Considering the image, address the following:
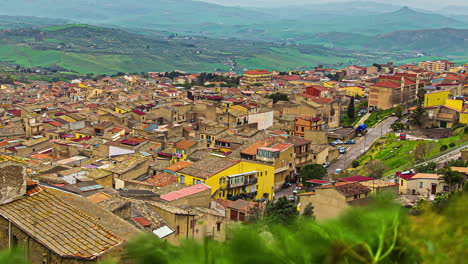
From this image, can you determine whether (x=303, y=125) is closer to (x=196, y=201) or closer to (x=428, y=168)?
(x=428, y=168)

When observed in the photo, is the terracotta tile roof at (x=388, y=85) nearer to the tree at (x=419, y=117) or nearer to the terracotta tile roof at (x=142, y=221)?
the tree at (x=419, y=117)

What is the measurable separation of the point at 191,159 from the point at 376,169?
6.30 metres

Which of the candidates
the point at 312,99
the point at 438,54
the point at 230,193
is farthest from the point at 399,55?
the point at 230,193

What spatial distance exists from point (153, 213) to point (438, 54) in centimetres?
13219

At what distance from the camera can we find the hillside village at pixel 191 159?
5551mm

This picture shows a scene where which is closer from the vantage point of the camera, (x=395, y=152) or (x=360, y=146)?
(x=395, y=152)

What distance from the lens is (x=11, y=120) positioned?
29922 millimetres

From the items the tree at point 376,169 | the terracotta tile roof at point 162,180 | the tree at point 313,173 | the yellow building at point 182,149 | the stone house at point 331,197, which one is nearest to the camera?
the stone house at point 331,197

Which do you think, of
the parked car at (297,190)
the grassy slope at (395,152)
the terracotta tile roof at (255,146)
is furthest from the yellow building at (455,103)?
the parked car at (297,190)

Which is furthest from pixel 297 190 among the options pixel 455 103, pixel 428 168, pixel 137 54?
pixel 137 54

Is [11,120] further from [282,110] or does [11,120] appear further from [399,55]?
[399,55]

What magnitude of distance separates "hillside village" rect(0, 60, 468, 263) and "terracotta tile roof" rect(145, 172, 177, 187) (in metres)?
0.05

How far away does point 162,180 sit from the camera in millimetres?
16656

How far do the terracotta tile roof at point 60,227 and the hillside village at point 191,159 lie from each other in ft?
0.04
